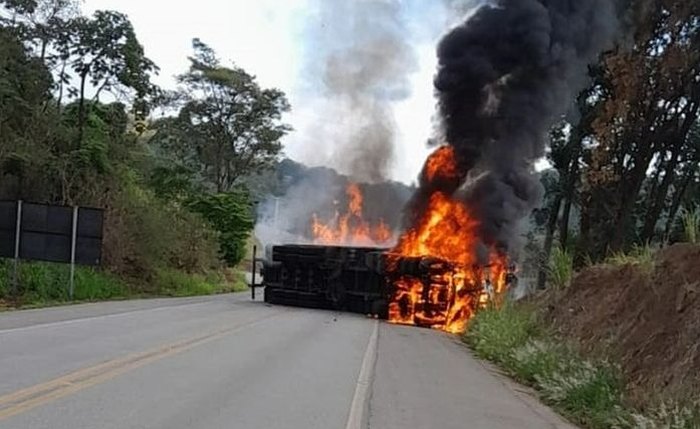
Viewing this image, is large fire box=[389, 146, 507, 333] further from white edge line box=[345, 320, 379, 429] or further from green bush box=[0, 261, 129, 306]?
green bush box=[0, 261, 129, 306]

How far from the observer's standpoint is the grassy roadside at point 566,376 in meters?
8.74

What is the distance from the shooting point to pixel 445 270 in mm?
24141

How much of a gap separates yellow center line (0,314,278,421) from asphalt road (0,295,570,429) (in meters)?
0.02

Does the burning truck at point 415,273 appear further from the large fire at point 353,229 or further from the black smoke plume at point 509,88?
the large fire at point 353,229

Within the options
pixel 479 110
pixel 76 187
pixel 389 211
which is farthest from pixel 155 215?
pixel 479 110

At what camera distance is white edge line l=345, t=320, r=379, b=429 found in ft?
27.4

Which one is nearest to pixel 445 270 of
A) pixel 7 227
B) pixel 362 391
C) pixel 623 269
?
pixel 623 269

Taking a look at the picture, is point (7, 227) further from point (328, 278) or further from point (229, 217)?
point (229, 217)

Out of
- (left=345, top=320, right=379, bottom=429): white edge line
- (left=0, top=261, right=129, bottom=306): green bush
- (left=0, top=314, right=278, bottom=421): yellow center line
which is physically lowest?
(left=345, top=320, right=379, bottom=429): white edge line

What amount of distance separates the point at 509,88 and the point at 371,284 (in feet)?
23.9

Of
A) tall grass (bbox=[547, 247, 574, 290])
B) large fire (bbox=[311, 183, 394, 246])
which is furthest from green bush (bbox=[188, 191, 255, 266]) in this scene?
tall grass (bbox=[547, 247, 574, 290])

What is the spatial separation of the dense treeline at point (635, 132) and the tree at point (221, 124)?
2314 cm

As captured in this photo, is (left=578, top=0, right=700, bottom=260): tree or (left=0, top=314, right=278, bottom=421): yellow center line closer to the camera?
(left=0, top=314, right=278, bottom=421): yellow center line

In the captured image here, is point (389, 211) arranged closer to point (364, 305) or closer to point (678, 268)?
point (364, 305)
